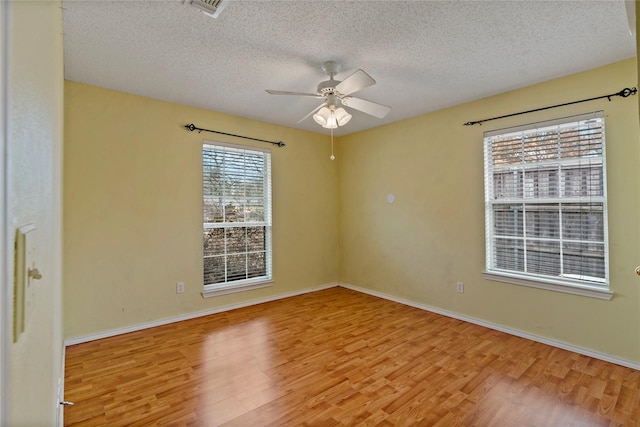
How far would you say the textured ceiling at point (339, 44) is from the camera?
1.95 meters

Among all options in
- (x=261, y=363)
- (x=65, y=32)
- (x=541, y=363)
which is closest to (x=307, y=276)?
(x=261, y=363)

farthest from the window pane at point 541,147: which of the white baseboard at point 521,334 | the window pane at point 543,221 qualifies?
the white baseboard at point 521,334

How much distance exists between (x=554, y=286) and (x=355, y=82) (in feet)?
8.74

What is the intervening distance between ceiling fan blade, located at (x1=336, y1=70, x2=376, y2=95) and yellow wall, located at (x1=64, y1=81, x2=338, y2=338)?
208cm

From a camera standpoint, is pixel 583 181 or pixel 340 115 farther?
pixel 583 181

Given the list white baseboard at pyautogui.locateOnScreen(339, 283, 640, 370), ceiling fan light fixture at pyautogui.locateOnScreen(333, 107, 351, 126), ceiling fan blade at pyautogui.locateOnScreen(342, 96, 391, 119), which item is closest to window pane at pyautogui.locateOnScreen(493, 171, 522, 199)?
white baseboard at pyautogui.locateOnScreen(339, 283, 640, 370)

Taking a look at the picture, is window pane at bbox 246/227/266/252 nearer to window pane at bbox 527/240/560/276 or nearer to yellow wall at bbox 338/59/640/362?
yellow wall at bbox 338/59/640/362

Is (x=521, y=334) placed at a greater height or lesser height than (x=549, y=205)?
lesser

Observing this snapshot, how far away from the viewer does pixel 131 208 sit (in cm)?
328

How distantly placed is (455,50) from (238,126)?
2.70 metres

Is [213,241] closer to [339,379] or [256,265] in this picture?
[256,265]

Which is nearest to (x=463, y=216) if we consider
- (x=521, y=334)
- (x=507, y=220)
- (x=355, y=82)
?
(x=507, y=220)

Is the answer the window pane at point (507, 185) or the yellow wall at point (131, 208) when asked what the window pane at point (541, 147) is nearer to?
the window pane at point (507, 185)

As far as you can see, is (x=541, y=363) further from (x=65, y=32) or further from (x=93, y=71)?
(x=93, y=71)
